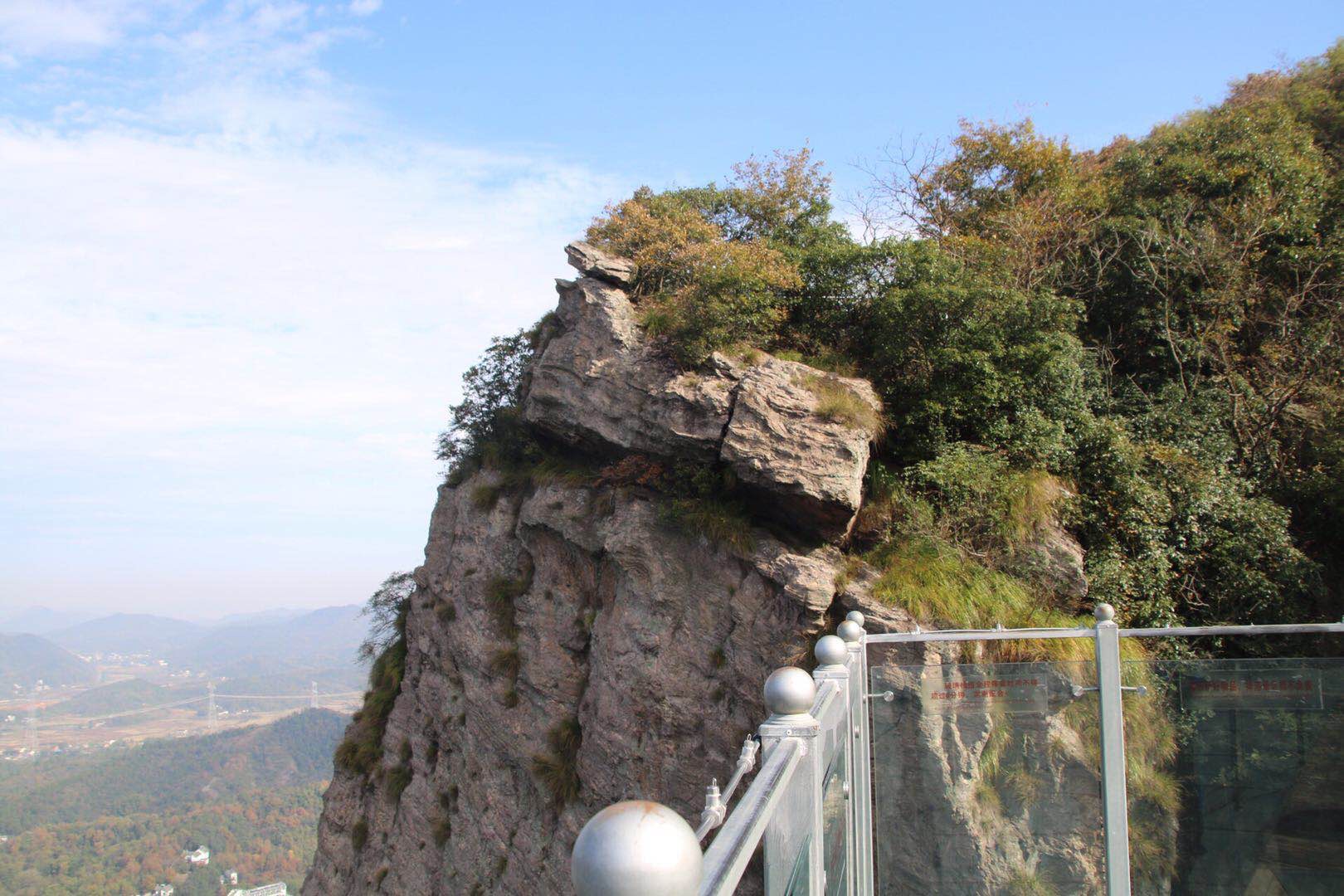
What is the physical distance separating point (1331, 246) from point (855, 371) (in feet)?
21.9

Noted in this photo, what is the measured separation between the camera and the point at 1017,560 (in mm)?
8812

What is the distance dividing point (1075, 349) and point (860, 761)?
7.18 meters

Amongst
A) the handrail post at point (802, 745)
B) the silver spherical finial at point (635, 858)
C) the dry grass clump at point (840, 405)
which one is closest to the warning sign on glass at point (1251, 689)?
the handrail post at point (802, 745)

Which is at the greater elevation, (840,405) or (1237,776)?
(840,405)

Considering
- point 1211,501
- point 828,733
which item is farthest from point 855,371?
point 828,733

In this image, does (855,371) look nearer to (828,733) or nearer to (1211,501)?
(1211,501)

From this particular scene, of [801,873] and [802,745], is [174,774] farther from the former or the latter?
[802,745]

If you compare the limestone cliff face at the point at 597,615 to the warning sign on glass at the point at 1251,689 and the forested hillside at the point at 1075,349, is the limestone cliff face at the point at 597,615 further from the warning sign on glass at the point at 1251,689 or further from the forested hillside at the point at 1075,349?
the warning sign on glass at the point at 1251,689

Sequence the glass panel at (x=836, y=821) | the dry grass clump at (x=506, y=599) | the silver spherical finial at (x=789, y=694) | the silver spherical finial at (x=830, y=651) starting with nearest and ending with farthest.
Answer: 1. the silver spherical finial at (x=789, y=694)
2. the glass panel at (x=836, y=821)
3. the silver spherical finial at (x=830, y=651)
4. the dry grass clump at (x=506, y=599)

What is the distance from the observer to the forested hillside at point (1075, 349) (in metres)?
9.08

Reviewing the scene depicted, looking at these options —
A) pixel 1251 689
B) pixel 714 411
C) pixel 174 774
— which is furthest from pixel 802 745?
pixel 174 774

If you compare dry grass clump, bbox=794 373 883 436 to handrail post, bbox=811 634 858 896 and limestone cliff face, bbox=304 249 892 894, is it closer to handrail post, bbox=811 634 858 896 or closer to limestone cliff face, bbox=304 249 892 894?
limestone cliff face, bbox=304 249 892 894

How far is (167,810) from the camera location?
112375mm

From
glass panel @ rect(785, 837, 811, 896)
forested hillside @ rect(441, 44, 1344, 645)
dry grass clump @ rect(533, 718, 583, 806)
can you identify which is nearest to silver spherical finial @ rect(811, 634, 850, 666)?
glass panel @ rect(785, 837, 811, 896)
